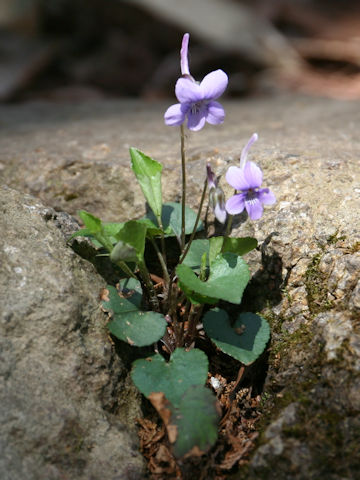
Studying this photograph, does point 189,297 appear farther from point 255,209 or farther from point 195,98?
point 195,98

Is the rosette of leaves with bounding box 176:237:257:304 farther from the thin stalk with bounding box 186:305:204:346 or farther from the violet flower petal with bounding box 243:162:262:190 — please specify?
the violet flower petal with bounding box 243:162:262:190

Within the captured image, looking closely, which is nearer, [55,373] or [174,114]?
[55,373]

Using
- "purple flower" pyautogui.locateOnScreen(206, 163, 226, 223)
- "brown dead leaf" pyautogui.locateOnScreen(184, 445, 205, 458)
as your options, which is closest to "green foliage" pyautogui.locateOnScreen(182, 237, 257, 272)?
"purple flower" pyautogui.locateOnScreen(206, 163, 226, 223)

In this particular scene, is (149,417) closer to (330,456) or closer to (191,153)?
(330,456)

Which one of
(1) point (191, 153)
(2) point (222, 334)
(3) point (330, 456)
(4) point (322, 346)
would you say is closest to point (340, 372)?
(4) point (322, 346)

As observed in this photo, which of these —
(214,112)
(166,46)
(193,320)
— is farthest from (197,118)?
(166,46)
